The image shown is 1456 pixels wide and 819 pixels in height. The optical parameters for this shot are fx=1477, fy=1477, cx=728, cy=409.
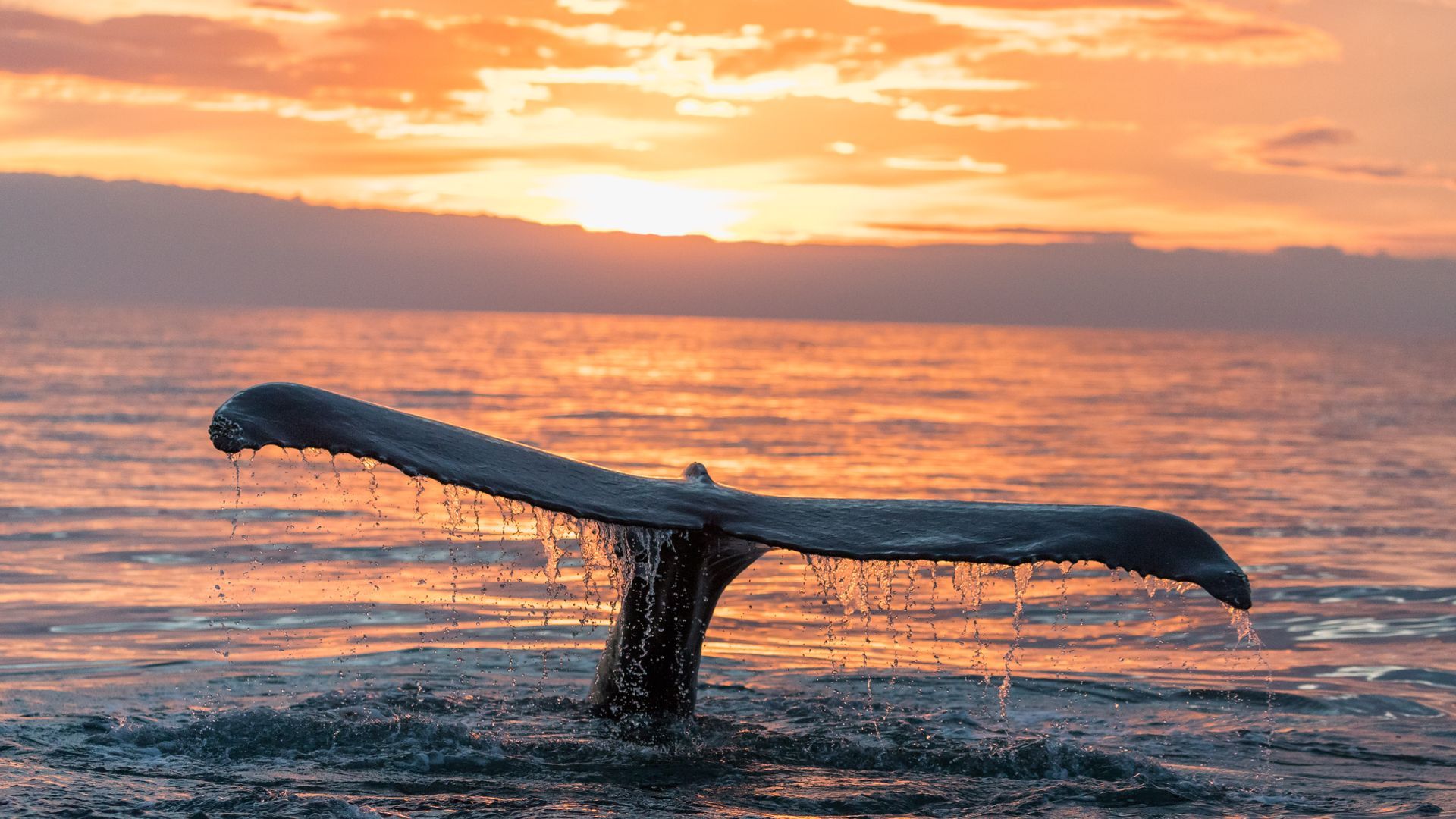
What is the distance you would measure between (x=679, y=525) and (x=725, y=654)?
14.8 ft

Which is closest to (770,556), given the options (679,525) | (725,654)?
(725,654)

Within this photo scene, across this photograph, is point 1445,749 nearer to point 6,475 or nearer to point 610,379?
point 6,475

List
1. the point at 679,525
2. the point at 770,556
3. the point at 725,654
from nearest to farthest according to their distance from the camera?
the point at 679,525, the point at 725,654, the point at 770,556

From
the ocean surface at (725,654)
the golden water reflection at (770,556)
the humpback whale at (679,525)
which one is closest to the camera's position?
the humpback whale at (679,525)

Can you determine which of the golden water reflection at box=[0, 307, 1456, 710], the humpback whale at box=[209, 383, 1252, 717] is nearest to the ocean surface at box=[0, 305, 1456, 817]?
the golden water reflection at box=[0, 307, 1456, 710]

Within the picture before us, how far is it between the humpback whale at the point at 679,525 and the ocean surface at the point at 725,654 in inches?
9.8

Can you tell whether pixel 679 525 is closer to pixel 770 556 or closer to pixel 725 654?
pixel 725 654

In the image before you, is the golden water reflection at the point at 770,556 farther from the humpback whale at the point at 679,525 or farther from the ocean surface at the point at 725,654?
the humpback whale at the point at 679,525

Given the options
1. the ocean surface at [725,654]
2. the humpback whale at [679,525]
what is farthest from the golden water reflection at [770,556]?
the humpback whale at [679,525]

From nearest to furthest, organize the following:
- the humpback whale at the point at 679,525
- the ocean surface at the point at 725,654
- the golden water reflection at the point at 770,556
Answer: the humpback whale at the point at 679,525
the ocean surface at the point at 725,654
the golden water reflection at the point at 770,556

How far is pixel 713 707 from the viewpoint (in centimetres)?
805

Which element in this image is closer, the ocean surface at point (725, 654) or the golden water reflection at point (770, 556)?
the ocean surface at point (725, 654)

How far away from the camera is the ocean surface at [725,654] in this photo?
641cm

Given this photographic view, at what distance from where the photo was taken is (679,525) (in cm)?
557
